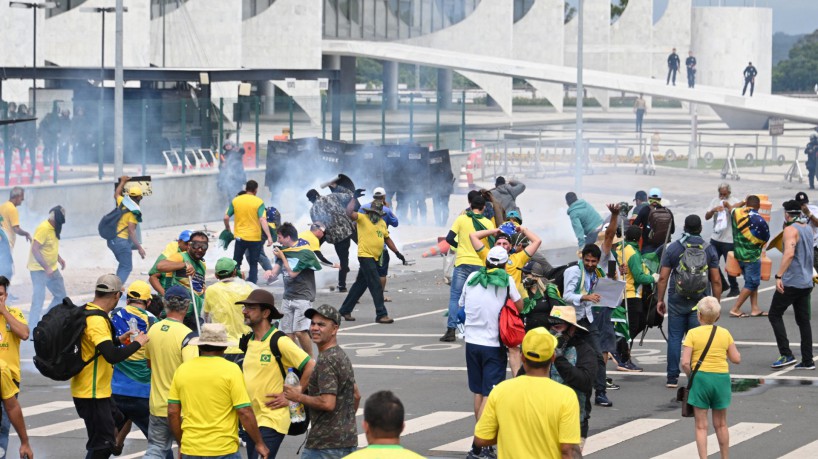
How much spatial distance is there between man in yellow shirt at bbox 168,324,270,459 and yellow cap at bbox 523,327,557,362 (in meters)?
1.85

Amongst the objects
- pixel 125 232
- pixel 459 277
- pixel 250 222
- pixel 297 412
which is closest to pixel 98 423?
pixel 297 412

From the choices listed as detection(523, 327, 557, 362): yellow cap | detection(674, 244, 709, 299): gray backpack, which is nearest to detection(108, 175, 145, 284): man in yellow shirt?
detection(674, 244, 709, 299): gray backpack

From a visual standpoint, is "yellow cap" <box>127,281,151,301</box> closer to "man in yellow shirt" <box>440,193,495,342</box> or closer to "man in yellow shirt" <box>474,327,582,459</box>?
"man in yellow shirt" <box>474,327,582,459</box>

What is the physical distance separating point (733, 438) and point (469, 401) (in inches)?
107

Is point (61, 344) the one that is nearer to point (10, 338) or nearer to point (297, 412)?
point (10, 338)

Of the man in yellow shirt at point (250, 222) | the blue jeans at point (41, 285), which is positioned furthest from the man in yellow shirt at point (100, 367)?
the man in yellow shirt at point (250, 222)

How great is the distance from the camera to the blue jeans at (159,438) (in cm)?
966

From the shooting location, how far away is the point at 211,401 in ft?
27.8

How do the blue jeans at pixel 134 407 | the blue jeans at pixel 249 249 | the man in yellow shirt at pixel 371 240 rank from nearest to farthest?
the blue jeans at pixel 134 407 → the man in yellow shirt at pixel 371 240 → the blue jeans at pixel 249 249

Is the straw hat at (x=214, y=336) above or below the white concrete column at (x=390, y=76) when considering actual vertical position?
below

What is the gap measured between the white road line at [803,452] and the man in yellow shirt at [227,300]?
14.6ft

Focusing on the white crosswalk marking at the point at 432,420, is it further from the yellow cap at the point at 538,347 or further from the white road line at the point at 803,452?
the yellow cap at the point at 538,347

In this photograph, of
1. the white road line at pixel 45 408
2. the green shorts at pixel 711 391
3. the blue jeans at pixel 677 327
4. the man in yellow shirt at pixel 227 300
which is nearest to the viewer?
the green shorts at pixel 711 391

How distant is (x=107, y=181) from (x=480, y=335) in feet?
64.5
